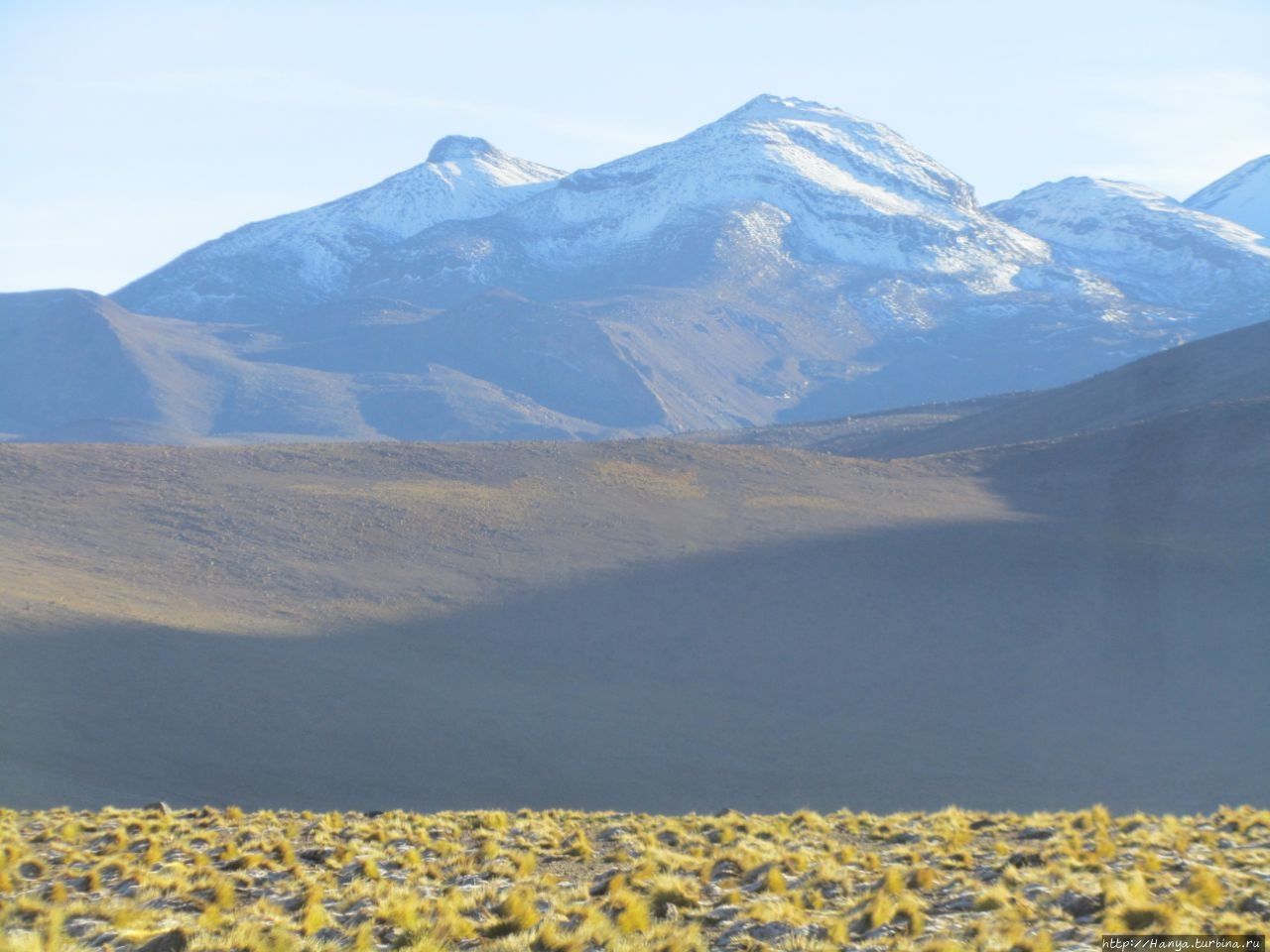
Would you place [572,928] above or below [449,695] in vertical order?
above

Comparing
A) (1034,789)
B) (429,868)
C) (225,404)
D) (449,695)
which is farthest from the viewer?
(225,404)

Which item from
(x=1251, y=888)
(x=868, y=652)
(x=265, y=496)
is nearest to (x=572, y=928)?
(x=1251, y=888)

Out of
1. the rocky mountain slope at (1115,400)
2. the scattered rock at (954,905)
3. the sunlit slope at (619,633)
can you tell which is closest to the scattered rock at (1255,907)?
the scattered rock at (954,905)

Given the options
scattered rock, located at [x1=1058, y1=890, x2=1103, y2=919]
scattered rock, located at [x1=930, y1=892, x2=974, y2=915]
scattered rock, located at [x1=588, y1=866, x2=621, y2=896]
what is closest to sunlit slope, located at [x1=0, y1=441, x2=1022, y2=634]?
scattered rock, located at [x1=588, y1=866, x2=621, y2=896]

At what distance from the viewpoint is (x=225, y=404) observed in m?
184

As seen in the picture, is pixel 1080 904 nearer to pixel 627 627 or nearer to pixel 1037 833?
pixel 1037 833

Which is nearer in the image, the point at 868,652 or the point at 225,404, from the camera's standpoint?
the point at 868,652

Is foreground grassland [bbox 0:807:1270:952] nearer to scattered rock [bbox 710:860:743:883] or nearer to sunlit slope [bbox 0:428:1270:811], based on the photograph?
scattered rock [bbox 710:860:743:883]

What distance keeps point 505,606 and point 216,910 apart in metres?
34.4

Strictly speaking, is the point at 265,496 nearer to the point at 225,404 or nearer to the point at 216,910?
the point at 216,910

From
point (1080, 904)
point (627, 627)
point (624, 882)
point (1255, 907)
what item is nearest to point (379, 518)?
point (627, 627)

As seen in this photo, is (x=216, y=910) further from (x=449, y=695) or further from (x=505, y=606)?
(x=505, y=606)

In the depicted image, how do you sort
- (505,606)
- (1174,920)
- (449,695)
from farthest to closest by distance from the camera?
(505,606) → (449,695) → (1174,920)

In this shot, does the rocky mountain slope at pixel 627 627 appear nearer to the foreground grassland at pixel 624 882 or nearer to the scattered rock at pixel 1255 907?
the foreground grassland at pixel 624 882
